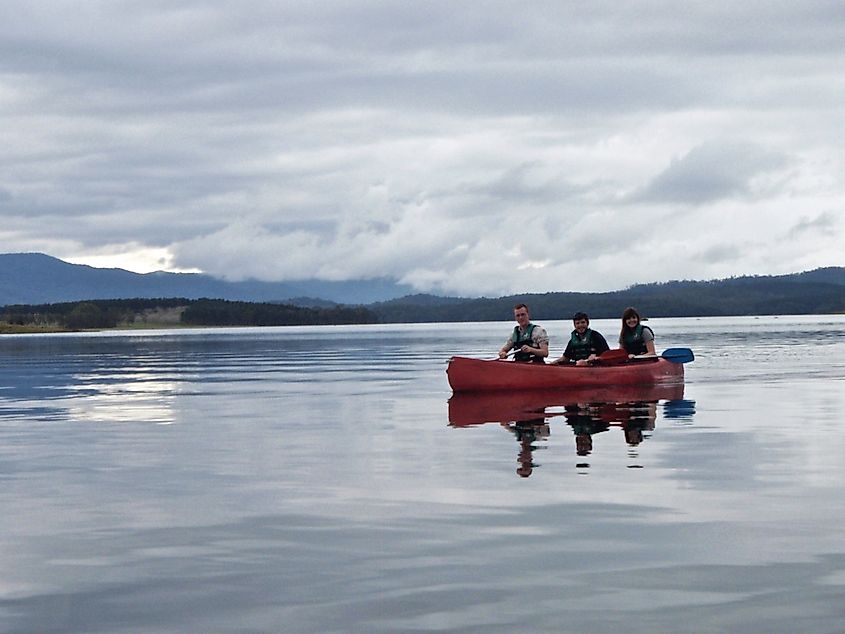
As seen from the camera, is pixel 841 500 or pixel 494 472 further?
pixel 494 472

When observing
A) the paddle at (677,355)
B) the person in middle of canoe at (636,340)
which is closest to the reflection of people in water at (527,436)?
the person in middle of canoe at (636,340)

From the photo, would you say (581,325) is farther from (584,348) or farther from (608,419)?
(608,419)

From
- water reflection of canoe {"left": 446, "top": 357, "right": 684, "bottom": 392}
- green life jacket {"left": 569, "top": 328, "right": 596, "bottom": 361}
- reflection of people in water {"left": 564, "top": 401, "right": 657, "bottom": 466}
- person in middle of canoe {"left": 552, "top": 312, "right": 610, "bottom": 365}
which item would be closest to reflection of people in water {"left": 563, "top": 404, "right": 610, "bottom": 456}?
reflection of people in water {"left": 564, "top": 401, "right": 657, "bottom": 466}

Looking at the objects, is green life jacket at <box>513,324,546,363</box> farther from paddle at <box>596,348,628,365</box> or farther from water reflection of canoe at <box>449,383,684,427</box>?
paddle at <box>596,348,628,365</box>

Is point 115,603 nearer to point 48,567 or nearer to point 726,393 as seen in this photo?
point 48,567

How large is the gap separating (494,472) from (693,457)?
3.67 metres

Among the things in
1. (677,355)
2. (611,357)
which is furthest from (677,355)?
(611,357)

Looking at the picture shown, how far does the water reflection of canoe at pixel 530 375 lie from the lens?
3672 cm

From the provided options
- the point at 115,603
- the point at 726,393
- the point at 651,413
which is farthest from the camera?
the point at 726,393

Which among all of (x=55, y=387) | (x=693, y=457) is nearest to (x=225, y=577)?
(x=693, y=457)

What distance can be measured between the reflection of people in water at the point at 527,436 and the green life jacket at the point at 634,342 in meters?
11.4

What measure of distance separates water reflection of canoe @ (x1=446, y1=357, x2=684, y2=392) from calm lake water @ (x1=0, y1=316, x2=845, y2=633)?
631cm

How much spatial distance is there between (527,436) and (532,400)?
10646 millimetres

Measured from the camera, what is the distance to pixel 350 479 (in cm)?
1859
